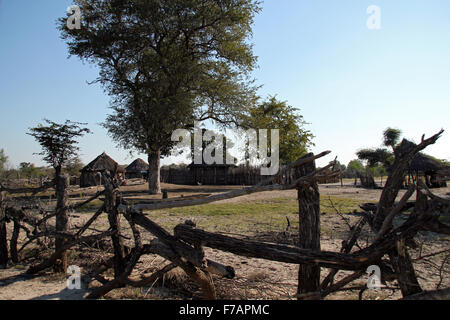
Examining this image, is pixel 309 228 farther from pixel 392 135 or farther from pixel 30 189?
pixel 392 135

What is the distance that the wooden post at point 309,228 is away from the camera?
8.30 feet

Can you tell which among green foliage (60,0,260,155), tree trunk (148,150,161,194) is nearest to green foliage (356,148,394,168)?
green foliage (60,0,260,155)

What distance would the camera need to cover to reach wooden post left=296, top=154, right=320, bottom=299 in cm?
253

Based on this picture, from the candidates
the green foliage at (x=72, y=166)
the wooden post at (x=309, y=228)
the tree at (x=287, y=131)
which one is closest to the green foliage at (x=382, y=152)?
the tree at (x=287, y=131)

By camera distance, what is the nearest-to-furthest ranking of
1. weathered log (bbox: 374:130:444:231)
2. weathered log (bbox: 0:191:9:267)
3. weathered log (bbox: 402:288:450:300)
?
weathered log (bbox: 402:288:450:300), weathered log (bbox: 374:130:444:231), weathered log (bbox: 0:191:9:267)

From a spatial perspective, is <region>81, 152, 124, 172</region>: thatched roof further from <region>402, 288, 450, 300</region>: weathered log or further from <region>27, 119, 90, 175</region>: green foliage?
<region>402, 288, 450, 300</region>: weathered log

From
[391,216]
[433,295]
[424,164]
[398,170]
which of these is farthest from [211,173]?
[433,295]

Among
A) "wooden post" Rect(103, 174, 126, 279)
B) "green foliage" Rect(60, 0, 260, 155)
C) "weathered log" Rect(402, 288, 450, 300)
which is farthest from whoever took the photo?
"green foliage" Rect(60, 0, 260, 155)

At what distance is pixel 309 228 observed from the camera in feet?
8.47

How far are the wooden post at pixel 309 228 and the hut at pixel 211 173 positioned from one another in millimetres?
31443

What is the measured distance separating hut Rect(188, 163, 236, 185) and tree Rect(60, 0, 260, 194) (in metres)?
14.1

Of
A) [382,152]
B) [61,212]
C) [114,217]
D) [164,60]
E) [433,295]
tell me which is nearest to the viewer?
[433,295]

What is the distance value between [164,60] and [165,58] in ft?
2.01
